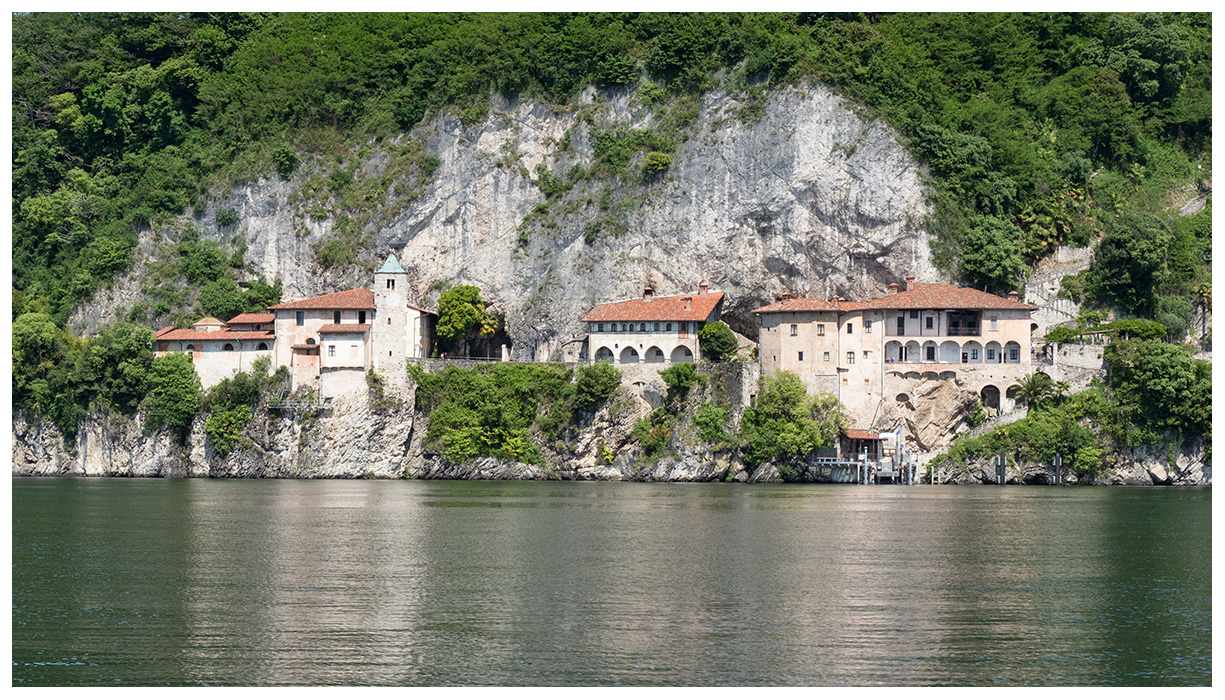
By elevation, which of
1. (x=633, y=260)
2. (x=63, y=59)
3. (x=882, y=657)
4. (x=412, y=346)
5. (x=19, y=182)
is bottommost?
(x=882, y=657)

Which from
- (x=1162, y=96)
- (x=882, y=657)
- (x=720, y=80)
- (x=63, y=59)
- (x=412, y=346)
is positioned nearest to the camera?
(x=882, y=657)

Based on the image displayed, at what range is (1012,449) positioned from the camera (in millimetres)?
78688

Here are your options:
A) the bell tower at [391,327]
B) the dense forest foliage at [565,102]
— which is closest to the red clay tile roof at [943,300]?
the dense forest foliage at [565,102]

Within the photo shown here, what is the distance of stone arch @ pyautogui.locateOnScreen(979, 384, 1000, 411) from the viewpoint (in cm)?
8288

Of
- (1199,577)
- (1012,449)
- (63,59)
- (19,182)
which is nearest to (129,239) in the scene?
(19,182)

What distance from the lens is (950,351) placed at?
84.5m

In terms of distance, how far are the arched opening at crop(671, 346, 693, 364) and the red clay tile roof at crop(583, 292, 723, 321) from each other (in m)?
1.75

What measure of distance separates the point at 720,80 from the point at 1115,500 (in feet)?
134

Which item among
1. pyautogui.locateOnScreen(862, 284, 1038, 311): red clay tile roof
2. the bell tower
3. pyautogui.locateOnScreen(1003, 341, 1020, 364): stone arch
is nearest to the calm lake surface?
pyautogui.locateOnScreen(1003, 341, 1020, 364): stone arch

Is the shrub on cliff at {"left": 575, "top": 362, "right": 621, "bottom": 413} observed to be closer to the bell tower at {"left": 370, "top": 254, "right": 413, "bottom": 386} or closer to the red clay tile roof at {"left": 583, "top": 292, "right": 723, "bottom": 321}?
the red clay tile roof at {"left": 583, "top": 292, "right": 723, "bottom": 321}

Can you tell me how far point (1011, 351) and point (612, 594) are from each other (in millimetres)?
51146

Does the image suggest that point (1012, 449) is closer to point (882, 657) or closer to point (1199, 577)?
point (1199, 577)

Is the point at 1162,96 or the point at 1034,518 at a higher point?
the point at 1162,96

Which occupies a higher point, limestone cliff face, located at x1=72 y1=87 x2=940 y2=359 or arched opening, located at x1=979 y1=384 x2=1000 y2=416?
limestone cliff face, located at x1=72 y1=87 x2=940 y2=359
